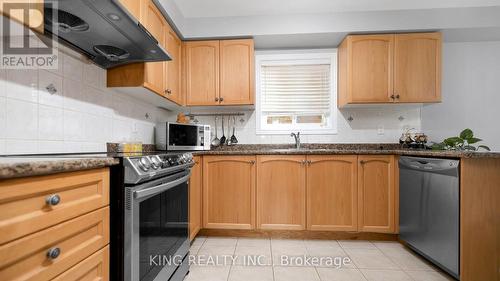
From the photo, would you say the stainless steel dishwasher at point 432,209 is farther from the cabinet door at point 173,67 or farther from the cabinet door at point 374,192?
the cabinet door at point 173,67

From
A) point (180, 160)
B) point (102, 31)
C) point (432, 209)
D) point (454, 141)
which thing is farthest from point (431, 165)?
point (102, 31)

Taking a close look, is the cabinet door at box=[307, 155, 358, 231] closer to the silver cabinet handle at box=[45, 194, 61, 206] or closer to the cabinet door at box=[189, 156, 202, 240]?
the cabinet door at box=[189, 156, 202, 240]

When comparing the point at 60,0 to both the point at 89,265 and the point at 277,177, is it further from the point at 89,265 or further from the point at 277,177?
the point at 277,177

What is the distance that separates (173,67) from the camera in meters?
2.44

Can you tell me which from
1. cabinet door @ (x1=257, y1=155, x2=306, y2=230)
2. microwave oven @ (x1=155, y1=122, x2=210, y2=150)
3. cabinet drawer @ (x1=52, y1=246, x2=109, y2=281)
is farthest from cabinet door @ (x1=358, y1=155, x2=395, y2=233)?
cabinet drawer @ (x1=52, y1=246, x2=109, y2=281)

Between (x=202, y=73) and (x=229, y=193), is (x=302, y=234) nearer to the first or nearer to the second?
(x=229, y=193)

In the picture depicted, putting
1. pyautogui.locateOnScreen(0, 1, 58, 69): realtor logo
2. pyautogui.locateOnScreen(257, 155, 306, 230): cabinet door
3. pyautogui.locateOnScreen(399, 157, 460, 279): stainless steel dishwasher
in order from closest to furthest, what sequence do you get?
pyautogui.locateOnScreen(0, 1, 58, 69): realtor logo → pyautogui.locateOnScreen(399, 157, 460, 279): stainless steel dishwasher → pyautogui.locateOnScreen(257, 155, 306, 230): cabinet door

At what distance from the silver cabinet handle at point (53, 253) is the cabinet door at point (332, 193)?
6.71 ft

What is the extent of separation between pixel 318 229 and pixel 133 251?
1.84 meters

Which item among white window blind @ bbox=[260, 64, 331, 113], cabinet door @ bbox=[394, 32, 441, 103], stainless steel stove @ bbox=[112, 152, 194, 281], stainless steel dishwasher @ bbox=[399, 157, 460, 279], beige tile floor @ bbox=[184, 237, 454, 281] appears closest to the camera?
stainless steel stove @ bbox=[112, 152, 194, 281]

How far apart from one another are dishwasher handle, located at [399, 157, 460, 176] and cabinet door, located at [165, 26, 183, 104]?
93.6 inches

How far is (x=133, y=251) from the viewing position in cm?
107

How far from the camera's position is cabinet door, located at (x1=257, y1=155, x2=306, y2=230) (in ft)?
7.80

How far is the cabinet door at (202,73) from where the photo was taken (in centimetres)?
271
